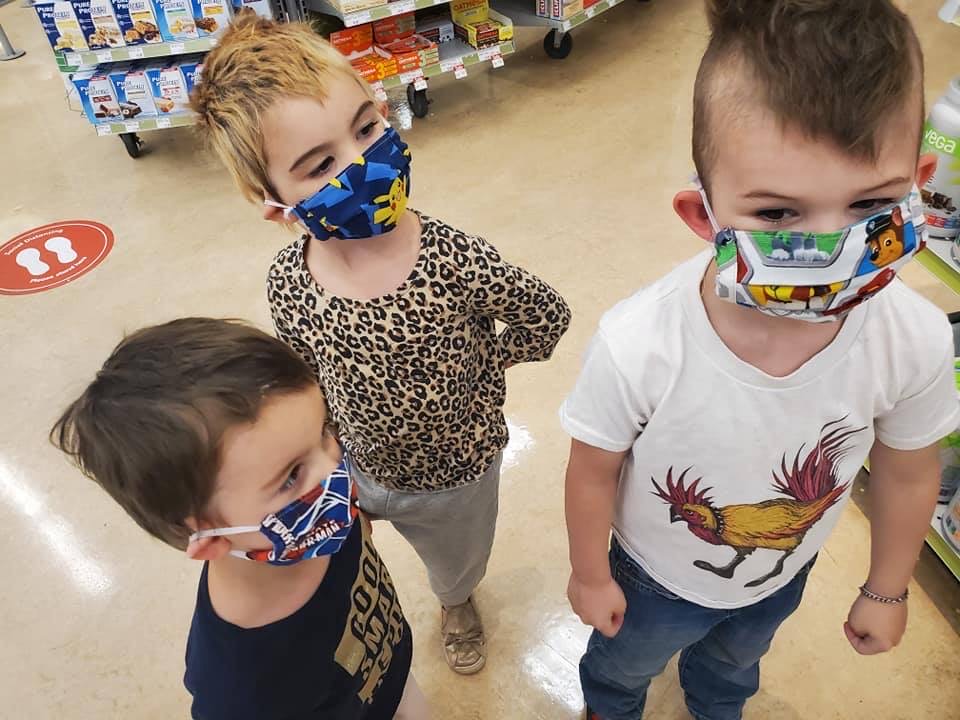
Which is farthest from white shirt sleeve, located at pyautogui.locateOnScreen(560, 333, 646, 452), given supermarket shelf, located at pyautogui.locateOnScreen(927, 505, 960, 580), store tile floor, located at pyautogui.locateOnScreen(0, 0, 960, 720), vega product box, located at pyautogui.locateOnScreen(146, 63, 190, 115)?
vega product box, located at pyautogui.locateOnScreen(146, 63, 190, 115)

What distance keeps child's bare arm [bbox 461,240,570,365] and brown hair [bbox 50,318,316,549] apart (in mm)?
375

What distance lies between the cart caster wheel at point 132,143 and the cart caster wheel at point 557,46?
2266mm

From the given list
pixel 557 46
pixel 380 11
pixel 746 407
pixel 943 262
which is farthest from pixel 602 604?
pixel 557 46

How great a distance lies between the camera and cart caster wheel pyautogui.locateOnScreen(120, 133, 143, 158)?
11.7 ft

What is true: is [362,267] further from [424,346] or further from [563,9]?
[563,9]

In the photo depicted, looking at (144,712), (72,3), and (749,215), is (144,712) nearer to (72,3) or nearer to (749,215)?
(749,215)

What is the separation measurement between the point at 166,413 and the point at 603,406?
498mm

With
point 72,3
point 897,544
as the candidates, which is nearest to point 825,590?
point 897,544

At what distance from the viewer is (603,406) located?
0.87 m

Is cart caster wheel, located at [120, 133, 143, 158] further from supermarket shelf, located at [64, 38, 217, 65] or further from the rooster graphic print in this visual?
the rooster graphic print

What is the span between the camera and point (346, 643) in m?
1.01

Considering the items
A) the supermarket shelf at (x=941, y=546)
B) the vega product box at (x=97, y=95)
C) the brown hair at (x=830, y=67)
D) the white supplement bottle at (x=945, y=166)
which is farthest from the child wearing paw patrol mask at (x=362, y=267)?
the vega product box at (x=97, y=95)

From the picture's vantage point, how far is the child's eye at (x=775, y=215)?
0.71 metres

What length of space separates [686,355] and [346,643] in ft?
2.02
